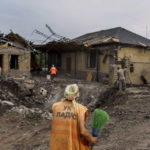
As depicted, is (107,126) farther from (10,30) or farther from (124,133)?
(10,30)

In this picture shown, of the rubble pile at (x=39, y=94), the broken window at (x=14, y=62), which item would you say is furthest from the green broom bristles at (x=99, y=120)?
the broken window at (x=14, y=62)

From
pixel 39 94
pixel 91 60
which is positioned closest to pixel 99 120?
pixel 39 94

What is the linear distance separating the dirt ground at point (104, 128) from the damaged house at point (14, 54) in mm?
5099

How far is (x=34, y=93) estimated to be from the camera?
12625 mm

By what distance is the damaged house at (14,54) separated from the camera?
16406 millimetres

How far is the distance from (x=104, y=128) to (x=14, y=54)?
43.3 ft

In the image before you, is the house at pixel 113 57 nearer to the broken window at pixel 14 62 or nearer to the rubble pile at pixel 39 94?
the rubble pile at pixel 39 94

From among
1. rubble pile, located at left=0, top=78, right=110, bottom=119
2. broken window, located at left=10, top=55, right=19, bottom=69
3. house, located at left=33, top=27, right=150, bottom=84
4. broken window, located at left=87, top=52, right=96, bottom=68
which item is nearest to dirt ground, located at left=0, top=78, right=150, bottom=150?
rubble pile, located at left=0, top=78, right=110, bottom=119

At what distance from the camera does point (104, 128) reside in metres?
5.99

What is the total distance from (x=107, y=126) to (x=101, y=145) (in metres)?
1.60

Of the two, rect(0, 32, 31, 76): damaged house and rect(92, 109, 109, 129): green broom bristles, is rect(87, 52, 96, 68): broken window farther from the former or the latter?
rect(92, 109, 109, 129): green broom bristles

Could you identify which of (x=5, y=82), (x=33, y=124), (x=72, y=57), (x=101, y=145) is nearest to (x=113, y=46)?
(x=72, y=57)

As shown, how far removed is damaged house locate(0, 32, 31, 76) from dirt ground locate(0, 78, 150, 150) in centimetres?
510

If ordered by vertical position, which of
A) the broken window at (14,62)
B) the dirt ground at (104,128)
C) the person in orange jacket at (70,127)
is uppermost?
the broken window at (14,62)
